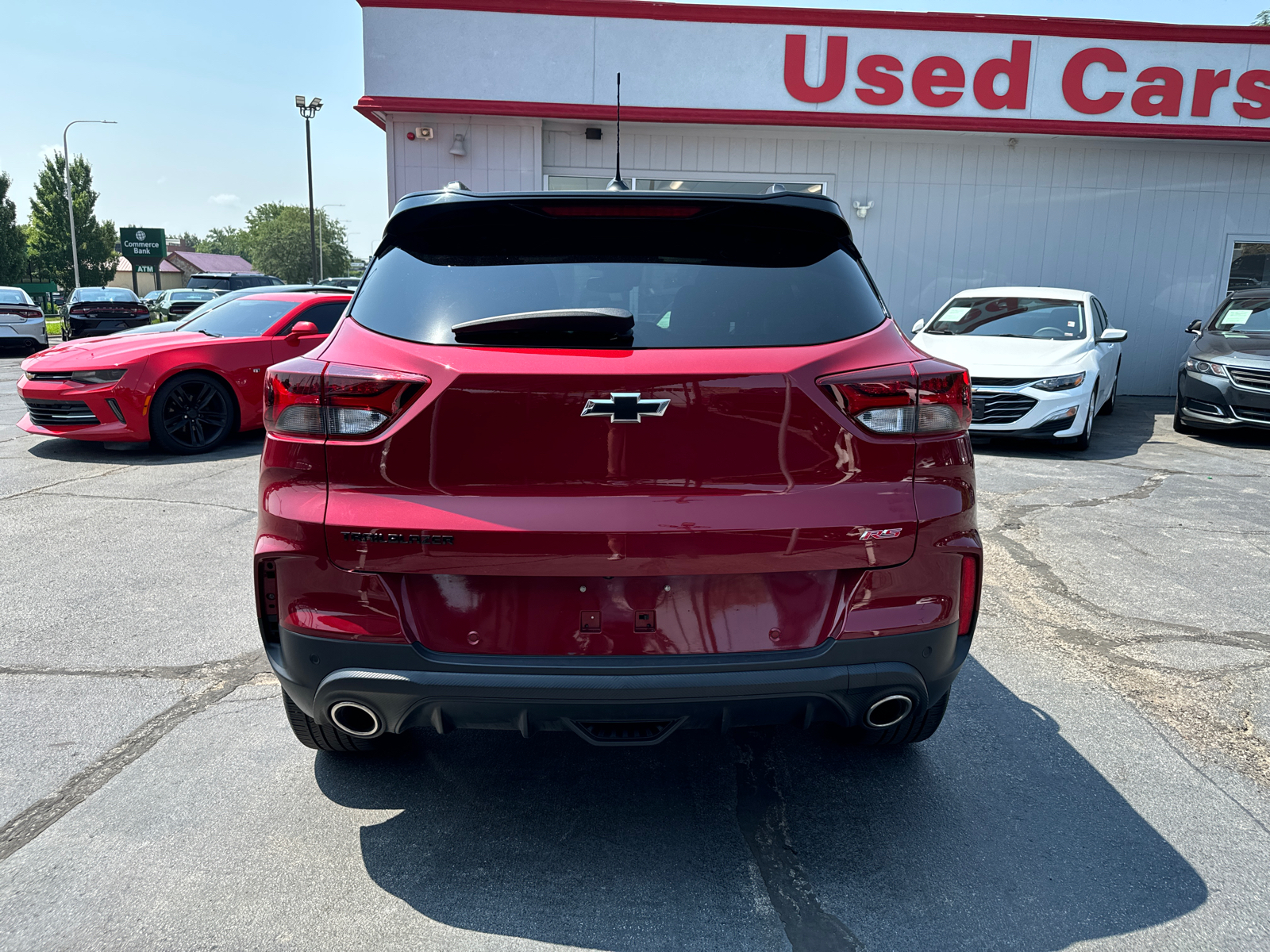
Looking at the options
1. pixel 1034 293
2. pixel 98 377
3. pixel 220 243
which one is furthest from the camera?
pixel 220 243

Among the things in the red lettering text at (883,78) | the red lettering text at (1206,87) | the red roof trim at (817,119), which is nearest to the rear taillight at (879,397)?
the red roof trim at (817,119)

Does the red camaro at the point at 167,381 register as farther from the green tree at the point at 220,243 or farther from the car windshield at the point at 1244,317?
the green tree at the point at 220,243

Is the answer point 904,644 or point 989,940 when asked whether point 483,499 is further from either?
point 989,940

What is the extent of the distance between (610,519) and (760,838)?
1096mm

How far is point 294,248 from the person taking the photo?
95.1m

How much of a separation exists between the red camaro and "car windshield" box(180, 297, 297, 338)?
0.05ft

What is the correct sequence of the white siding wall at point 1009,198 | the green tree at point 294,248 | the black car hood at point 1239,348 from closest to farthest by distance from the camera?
1. the black car hood at point 1239,348
2. the white siding wall at point 1009,198
3. the green tree at point 294,248

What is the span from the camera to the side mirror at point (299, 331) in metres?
8.69

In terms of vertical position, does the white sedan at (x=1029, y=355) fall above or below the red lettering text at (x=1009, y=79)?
below

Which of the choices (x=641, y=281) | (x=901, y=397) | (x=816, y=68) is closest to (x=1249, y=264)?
(x=816, y=68)

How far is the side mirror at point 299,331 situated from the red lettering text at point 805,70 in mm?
7732

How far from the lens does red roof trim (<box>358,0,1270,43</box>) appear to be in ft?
40.8

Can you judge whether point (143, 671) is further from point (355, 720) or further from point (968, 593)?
point (968, 593)

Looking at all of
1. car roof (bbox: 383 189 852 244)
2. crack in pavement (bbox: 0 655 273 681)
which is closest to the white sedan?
car roof (bbox: 383 189 852 244)
